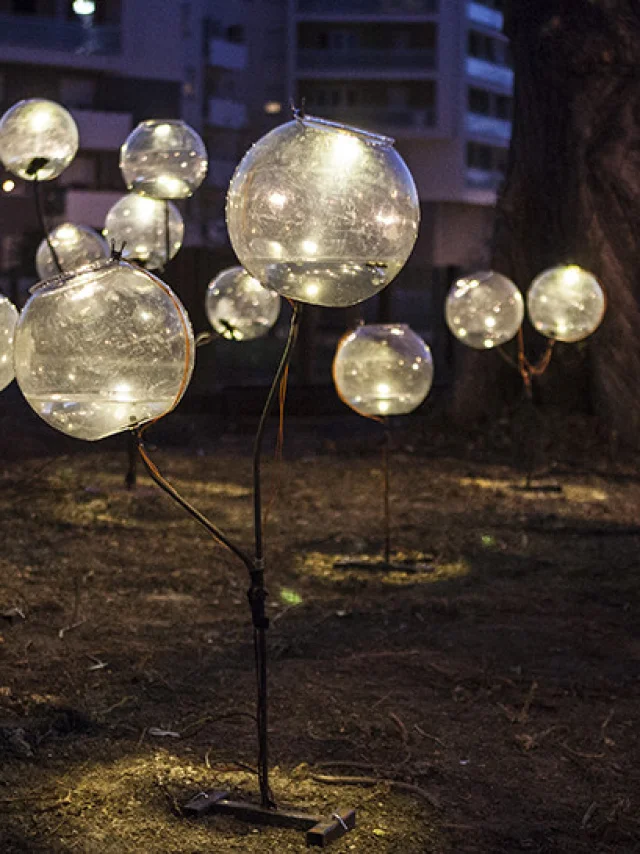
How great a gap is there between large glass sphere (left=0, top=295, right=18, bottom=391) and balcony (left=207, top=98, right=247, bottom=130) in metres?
40.8

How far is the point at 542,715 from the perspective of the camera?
19.3 feet

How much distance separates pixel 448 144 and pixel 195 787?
51.3 m

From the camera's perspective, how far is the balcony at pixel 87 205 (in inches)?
1414

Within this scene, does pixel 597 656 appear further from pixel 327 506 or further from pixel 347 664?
pixel 327 506

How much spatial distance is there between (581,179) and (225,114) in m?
33.9

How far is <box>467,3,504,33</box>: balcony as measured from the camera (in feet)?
180

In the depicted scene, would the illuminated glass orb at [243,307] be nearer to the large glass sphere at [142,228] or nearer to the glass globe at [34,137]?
the large glass sphere at [142,228]

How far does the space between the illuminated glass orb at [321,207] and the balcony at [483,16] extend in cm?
5179

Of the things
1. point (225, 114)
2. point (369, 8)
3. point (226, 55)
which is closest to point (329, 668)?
point (225, 114)

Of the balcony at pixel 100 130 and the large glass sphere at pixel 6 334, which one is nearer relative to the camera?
the large glass sphere at pixel 6 334

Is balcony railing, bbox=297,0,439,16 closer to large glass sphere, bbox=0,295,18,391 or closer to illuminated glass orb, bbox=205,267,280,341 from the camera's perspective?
illuminated glass orb, bbox=205,267,280,341

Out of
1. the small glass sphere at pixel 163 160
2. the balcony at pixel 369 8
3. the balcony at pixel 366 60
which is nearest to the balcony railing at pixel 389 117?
the balcony at pixel 366 60

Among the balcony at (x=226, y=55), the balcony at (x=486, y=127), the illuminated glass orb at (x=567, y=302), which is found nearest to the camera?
the illuminated glass orb at (x=567, y=302)

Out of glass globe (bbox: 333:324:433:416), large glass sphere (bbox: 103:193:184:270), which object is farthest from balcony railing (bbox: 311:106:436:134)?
glass globe (bbox: 333:324:433:416)
